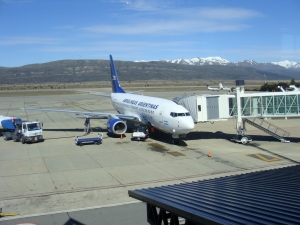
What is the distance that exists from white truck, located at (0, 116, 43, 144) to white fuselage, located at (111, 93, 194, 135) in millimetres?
9053

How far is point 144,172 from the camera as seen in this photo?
66.2 feet

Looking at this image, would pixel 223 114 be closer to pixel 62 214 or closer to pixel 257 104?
pixel 257 104

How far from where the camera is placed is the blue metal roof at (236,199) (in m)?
7.04

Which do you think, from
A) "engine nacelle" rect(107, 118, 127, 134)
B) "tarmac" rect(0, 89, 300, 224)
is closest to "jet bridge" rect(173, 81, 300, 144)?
"tarmac" rect(0, 89, 300, 224)

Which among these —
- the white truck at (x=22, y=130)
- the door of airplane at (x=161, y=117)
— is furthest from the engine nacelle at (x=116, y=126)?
the white truck at (x=22, y=130)

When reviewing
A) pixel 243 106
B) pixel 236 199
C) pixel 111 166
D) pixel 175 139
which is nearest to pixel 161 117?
pixel 175 139

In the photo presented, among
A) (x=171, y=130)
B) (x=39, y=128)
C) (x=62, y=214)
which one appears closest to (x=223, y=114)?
(x=171, y=130)

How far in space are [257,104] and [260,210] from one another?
22.1 m

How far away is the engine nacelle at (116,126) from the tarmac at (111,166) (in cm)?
→ 65

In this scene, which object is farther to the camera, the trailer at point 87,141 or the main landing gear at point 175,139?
the trailer at point 87,141

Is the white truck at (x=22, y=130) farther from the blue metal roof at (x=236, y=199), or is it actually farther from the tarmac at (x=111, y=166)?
the blue metal roof at (x=236, y=199)

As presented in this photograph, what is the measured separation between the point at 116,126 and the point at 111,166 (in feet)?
34.5

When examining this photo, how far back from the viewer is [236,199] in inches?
338

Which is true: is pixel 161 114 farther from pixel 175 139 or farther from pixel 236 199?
pixel 236 199
